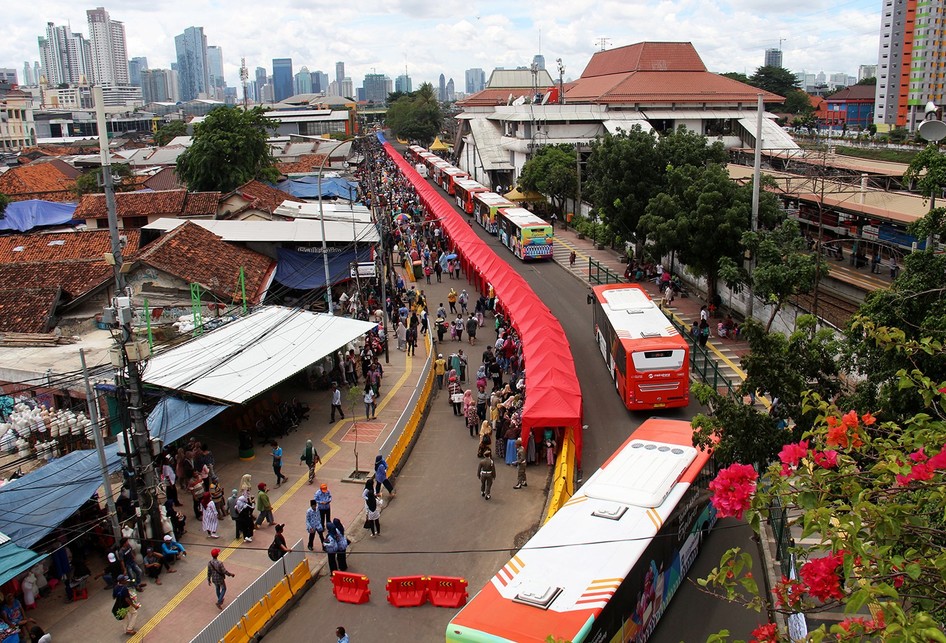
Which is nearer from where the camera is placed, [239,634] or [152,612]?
[239,634]

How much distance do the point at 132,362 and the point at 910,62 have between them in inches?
3985

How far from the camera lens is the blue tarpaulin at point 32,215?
129ft

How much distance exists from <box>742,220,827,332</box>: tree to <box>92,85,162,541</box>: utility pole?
50.6 feet

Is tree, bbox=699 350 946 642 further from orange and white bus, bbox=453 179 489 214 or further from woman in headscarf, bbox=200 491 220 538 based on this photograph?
orange and white bus, bbox=453 179 489 214

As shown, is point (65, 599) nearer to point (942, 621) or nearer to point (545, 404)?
point (545, 404)

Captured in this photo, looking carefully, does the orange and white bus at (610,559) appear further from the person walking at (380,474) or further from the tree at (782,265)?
the tree at (782,265)

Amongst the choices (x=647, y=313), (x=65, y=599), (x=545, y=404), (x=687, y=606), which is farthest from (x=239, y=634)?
(x=647, y=313)

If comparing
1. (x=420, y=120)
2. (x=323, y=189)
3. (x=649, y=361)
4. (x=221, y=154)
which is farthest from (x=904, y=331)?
(x=420, y=120)

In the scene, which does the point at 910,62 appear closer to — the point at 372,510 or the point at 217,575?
the point at 372,510

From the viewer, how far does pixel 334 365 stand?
2275cm

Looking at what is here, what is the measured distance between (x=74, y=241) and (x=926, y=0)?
312 feet

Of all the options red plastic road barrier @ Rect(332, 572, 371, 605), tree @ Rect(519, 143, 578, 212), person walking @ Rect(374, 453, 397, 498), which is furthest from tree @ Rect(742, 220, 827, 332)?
tree @ Rect(519, 143, 578, 212)

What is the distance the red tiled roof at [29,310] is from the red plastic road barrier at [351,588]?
46.5 ft

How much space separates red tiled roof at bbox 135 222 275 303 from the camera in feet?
81.1
